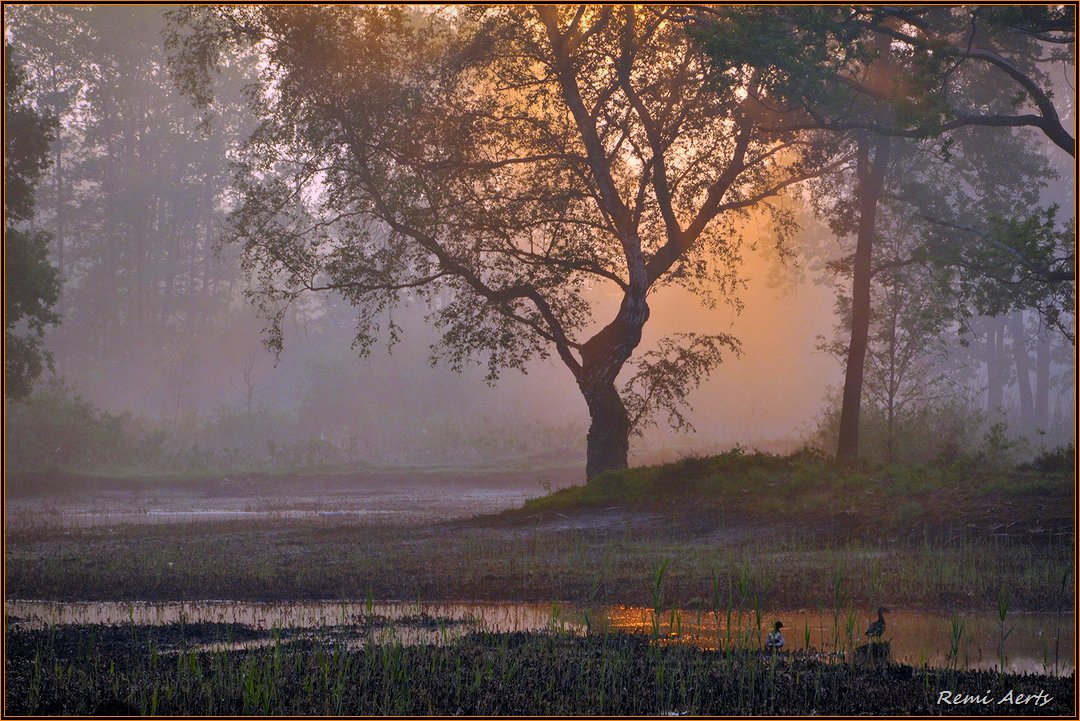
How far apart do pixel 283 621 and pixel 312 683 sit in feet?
10.7

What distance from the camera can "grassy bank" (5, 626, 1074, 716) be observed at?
7.69m

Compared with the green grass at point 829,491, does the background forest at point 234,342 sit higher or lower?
higher

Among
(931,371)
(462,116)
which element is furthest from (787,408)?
(462,116)

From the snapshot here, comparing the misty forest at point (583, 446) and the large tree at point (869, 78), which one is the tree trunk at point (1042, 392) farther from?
the large tree at point (869, 78)

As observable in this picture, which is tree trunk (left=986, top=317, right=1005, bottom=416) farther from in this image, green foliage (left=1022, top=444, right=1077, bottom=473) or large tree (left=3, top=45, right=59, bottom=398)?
large tree (left=3, top=45, right=59, bottom=398)

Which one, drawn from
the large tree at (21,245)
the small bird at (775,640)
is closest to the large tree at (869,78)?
the small bird at (775,640)

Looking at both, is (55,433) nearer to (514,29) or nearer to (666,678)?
(514,29)

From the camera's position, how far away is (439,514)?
88.1 ft
